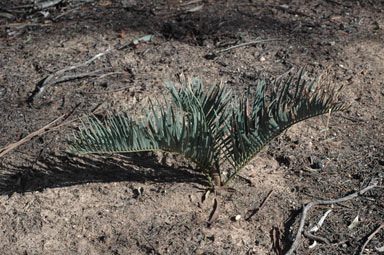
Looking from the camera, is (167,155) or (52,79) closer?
(167,155)

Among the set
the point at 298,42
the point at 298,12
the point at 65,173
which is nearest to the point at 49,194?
the point at 65,173

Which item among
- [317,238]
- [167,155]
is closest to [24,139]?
[167,155]

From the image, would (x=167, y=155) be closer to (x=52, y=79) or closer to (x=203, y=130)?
(x=203, y=130)

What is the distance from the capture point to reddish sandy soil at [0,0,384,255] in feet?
8.04

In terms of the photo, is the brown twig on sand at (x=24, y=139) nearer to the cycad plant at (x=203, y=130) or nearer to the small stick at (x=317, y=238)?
the cycad plant at (x=203, y=130)

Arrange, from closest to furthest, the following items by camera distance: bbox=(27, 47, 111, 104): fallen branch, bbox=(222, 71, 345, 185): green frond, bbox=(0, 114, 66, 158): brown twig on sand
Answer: bbox=(222, 71, 345, 185): green frond, bbox=(0, 114, 66, 158): brown twig on sand, bbox=(27, 47, 111, 104): fallen branch

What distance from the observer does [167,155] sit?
281cm

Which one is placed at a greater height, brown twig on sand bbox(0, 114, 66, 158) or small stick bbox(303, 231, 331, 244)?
brown twig on sand bbox(0, 114, 66, 158)

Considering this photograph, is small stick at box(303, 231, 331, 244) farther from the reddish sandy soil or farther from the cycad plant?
the cycad plant

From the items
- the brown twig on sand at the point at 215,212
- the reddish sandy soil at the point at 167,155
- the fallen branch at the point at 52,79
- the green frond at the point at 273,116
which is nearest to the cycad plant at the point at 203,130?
the green frond at the point at 273,116

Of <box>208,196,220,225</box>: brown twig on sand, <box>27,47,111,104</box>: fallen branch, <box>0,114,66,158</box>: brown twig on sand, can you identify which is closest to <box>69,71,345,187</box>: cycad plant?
<box>208,196,220,225</box>: brown twig on sand

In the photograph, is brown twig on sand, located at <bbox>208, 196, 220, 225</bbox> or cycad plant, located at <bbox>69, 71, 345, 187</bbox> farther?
brown twig on sand, located at <bbox>208, 196, 220, 225</bbox>

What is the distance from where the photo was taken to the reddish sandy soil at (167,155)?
8.04 ft

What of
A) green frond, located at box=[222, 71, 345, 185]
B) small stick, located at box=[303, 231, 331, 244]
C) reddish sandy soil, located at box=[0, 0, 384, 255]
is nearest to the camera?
green frond, located at box=[222, 71, 345, 185]
